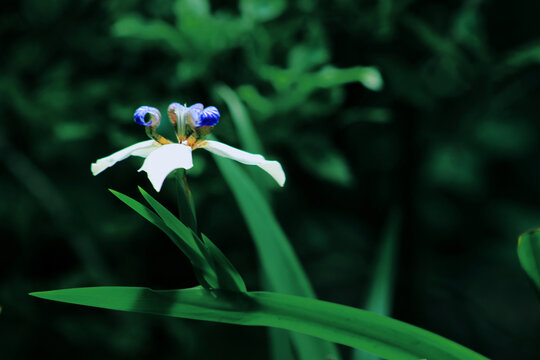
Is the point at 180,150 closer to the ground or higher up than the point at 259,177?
closer to the ground

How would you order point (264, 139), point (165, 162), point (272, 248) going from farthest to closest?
point (264, 139) < point (272, 248) < point (165, 162)

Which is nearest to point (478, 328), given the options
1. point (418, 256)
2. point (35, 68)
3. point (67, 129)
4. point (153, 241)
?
point (418, 256)

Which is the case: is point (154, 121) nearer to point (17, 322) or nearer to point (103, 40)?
point (103, 40)

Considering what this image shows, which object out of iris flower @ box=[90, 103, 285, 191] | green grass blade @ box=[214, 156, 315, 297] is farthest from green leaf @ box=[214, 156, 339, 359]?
iris flower @ box=[90, 103, 285, 191]

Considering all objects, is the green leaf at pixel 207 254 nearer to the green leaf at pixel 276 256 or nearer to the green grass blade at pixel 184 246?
the green grass blade at pixel 184 246

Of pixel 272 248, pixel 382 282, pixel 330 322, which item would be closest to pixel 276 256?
pixel 272 248

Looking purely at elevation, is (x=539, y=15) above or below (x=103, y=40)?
above

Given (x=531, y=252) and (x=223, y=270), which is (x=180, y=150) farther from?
(x=531, y=252)

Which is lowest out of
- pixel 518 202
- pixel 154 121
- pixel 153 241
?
pixel 154 121
